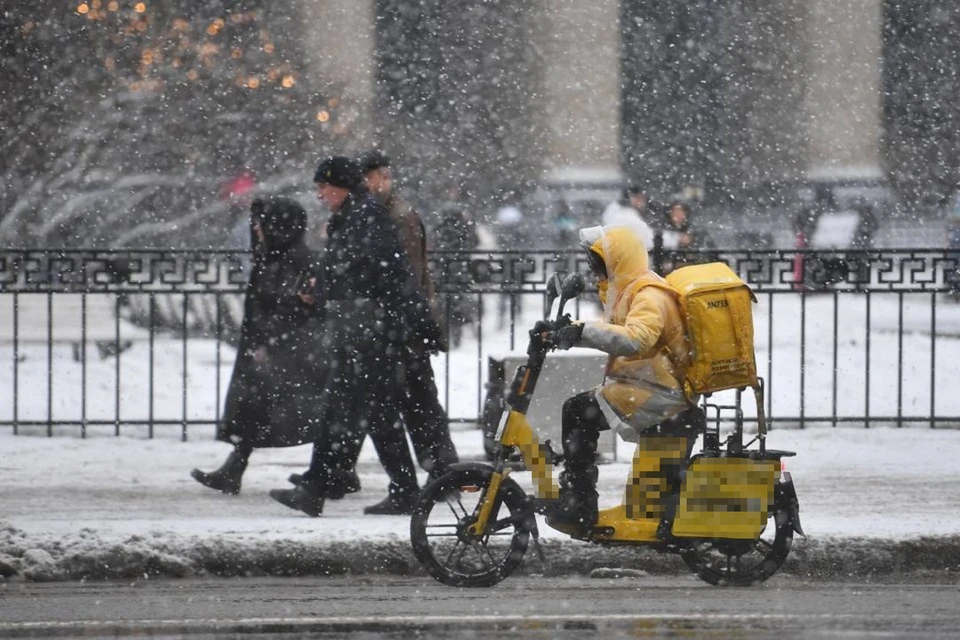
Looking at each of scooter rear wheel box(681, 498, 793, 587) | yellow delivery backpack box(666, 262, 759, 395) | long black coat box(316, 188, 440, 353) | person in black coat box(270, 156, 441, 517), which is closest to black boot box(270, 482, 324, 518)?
person in black coat box(270, 156, 441, 517)

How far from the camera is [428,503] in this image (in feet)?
21.9

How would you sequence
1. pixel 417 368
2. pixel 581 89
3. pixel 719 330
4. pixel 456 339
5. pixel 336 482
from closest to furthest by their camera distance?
pixel 719 330 < pixel 336 482 < pixel 417 368 < pixel 456 339 < pixel 581 89

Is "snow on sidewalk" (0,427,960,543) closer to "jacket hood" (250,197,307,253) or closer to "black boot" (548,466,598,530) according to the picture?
"black boot" (548,466,598,530)

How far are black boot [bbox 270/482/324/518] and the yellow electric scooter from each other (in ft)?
4.66

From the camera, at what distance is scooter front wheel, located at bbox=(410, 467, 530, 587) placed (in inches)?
261

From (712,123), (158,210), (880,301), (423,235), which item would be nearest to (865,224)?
(712,123)

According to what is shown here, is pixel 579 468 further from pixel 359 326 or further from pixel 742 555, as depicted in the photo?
pixel 359 326

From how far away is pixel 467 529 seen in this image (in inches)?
261

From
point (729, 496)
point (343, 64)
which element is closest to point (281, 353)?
point (729, 496)

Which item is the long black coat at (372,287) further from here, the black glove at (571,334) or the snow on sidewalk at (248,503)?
the black glove at (571,334)

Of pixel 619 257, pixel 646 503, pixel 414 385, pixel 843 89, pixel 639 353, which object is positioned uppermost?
pixel 843 89

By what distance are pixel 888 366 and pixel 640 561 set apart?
825cm

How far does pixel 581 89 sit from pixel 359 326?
3097 centimetres

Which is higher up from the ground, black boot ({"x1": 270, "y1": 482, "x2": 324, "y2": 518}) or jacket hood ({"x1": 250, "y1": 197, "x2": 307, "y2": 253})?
jacket hood ({"x1": 250, "y1": 197, "x2": 307, "y2": 253})
